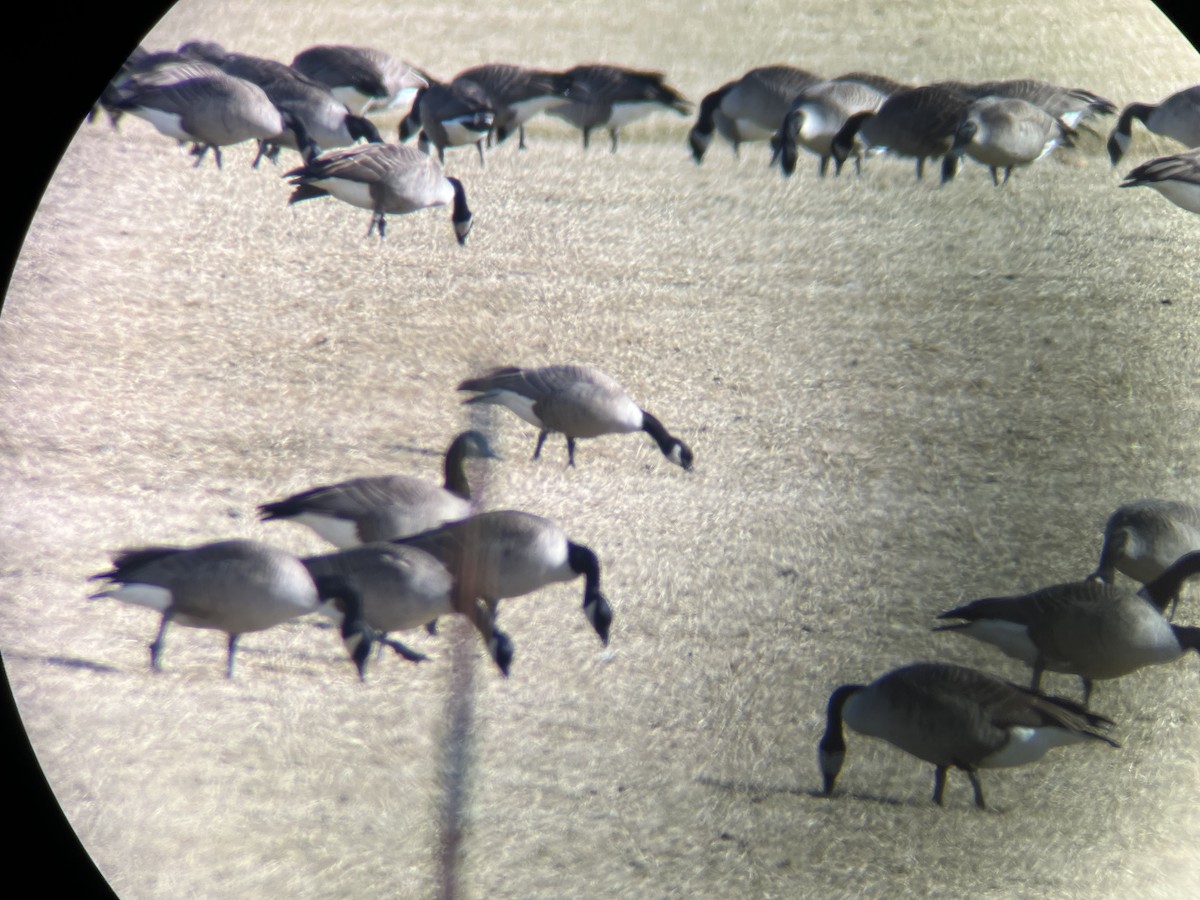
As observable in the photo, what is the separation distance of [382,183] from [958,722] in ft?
8.38

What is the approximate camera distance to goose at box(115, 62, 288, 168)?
4.03m

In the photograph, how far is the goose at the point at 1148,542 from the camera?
260cm

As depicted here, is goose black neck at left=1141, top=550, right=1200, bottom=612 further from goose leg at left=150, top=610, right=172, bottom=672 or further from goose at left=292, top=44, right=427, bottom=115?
goose at left=292, top=44, right=427, bottom=115

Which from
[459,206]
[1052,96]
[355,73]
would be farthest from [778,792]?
[355,73]

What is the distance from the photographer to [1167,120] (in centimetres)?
439

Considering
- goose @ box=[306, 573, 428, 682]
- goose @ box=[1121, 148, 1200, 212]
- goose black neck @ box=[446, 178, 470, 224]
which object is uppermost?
goose @ box=[1121, 148, 1200, 212]

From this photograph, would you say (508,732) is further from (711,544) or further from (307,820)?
(711,544)

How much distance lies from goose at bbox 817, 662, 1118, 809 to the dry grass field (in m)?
0.07

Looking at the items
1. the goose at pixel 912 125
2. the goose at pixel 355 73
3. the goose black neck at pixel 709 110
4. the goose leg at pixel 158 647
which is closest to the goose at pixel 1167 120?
the goose at pixel 912 125

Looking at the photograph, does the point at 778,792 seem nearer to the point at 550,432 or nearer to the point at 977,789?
the point at 977,789

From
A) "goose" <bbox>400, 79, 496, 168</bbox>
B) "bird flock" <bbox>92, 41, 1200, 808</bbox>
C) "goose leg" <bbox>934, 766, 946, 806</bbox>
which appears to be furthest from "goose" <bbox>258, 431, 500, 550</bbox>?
"goose" <bbox>400, 79, 496, 168</bbox>

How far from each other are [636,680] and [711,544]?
0.49m

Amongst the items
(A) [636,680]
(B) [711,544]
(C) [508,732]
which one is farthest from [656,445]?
(C) [508,732]

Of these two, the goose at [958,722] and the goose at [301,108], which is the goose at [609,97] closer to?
the goose at [301,108]
